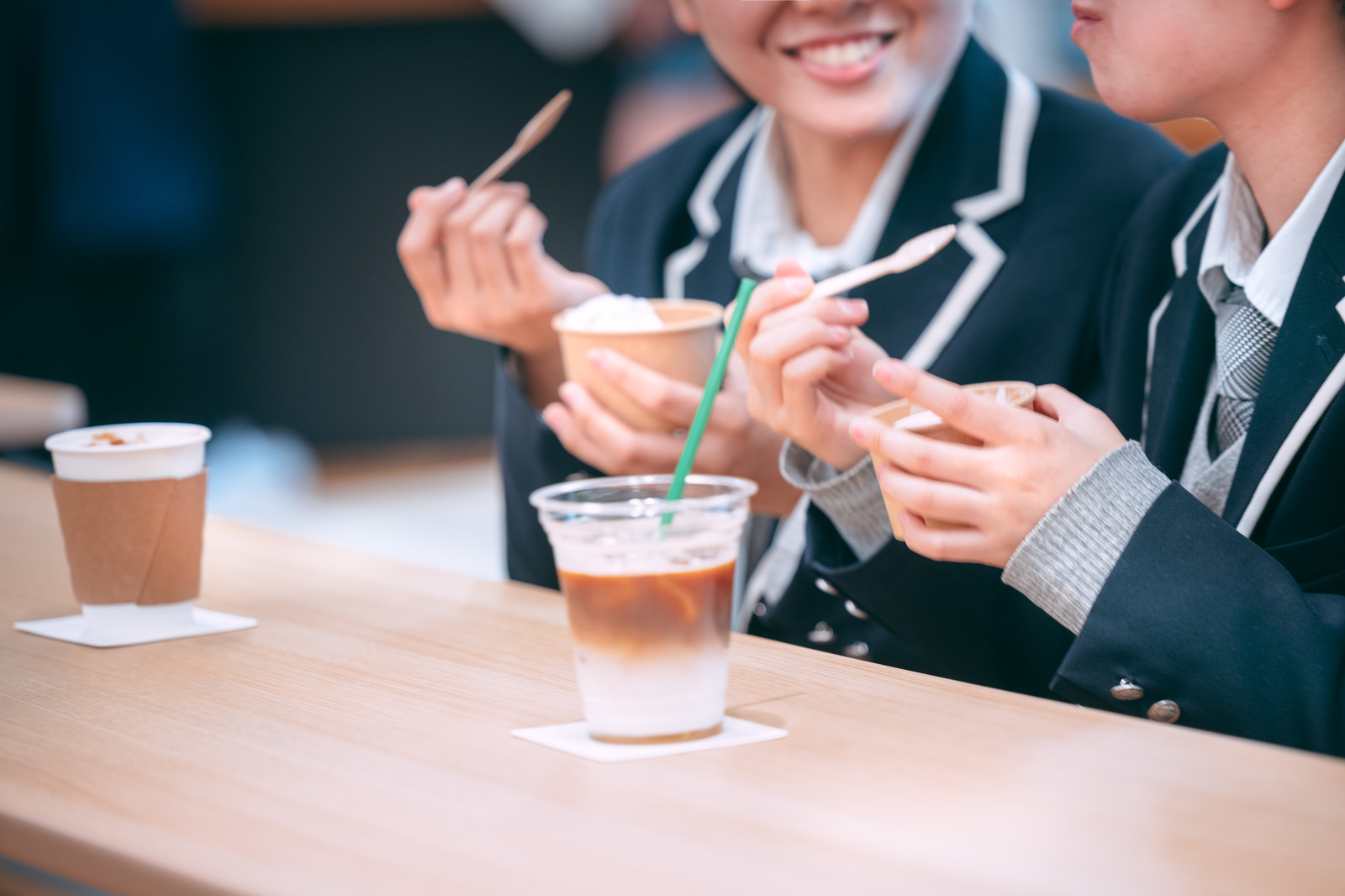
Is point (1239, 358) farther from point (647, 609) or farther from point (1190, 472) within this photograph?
point (647, 609)

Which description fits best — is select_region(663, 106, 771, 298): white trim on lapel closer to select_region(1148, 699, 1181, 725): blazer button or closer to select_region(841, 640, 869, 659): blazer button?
select_region(841, 640, 869, 659): blazer button

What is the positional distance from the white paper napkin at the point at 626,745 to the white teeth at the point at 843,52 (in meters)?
0.88

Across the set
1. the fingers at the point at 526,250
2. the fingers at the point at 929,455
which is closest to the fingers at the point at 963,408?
the fingers at the point at 929,455

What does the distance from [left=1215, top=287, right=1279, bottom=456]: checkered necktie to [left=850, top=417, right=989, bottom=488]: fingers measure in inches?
13.0

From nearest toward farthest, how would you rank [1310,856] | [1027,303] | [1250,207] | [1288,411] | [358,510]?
[1310,856]
[1288,411]
[1250,207]
[1027,303]
[358,510]

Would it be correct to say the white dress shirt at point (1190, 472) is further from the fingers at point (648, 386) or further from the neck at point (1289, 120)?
the fingers at point (648, 386)

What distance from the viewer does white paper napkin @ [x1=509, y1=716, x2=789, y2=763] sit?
75 cm

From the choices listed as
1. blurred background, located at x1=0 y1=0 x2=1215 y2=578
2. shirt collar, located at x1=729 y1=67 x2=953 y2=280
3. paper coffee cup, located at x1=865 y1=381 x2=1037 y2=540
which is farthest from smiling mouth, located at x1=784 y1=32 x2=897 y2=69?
blurred background, located at x1=0 y1=0 x2=1215 y2=578

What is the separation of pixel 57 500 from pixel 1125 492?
0.80m

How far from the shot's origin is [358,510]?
446 cm

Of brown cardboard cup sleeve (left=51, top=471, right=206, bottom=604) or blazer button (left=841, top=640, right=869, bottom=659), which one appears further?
blazer button (left=841, top=640, right=869, bottom=659)

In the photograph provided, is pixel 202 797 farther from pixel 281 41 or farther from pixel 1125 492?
pixel 281 41

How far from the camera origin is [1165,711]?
3.03 ft

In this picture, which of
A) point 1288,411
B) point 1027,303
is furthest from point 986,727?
point 1027,303
